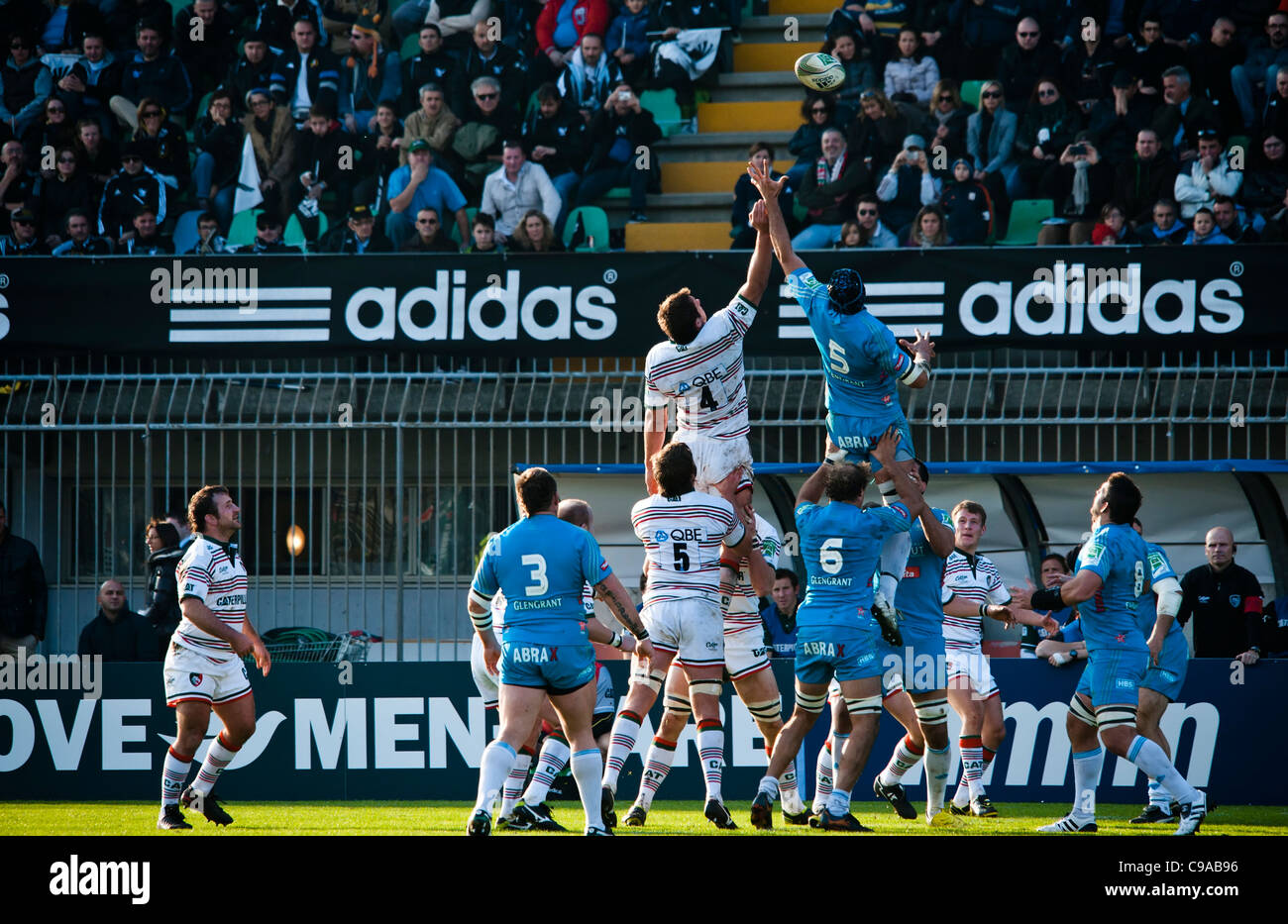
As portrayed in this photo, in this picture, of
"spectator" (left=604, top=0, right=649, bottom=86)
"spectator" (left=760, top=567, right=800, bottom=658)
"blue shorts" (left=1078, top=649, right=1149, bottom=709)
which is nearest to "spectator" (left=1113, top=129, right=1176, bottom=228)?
"spectator" (left=760, top=567, right=800, bottom=658)

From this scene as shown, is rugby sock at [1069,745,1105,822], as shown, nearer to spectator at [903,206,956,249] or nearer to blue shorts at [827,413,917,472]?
blue shorts at [827,413,917,472]

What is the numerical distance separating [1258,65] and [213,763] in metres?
12.5

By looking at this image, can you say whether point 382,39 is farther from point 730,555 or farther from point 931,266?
point 730,555

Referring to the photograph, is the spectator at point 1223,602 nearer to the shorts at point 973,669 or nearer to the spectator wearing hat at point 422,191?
the shorts at point 973,669

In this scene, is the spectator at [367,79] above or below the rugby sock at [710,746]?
above

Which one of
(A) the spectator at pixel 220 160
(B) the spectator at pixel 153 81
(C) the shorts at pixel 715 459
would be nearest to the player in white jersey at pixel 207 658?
(C) the shorts at pixel 715 459

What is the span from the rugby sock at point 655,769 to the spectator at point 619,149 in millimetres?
8924

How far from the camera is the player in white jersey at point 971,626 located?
1022cm

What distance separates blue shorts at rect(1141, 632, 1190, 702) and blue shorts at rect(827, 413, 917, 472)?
7.11 ft

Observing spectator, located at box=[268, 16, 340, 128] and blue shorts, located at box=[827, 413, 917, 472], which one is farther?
spectator, located at box=[268, 16, 340, 128]

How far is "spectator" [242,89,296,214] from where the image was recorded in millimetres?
16672

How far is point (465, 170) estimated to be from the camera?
16.7m

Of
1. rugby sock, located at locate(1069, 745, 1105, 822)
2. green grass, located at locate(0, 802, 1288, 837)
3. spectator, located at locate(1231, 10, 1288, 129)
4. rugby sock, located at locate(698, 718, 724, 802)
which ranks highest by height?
spectator, located at locate(1231, 10, 1288, 129)

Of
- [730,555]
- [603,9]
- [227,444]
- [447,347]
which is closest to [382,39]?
[603,9]
